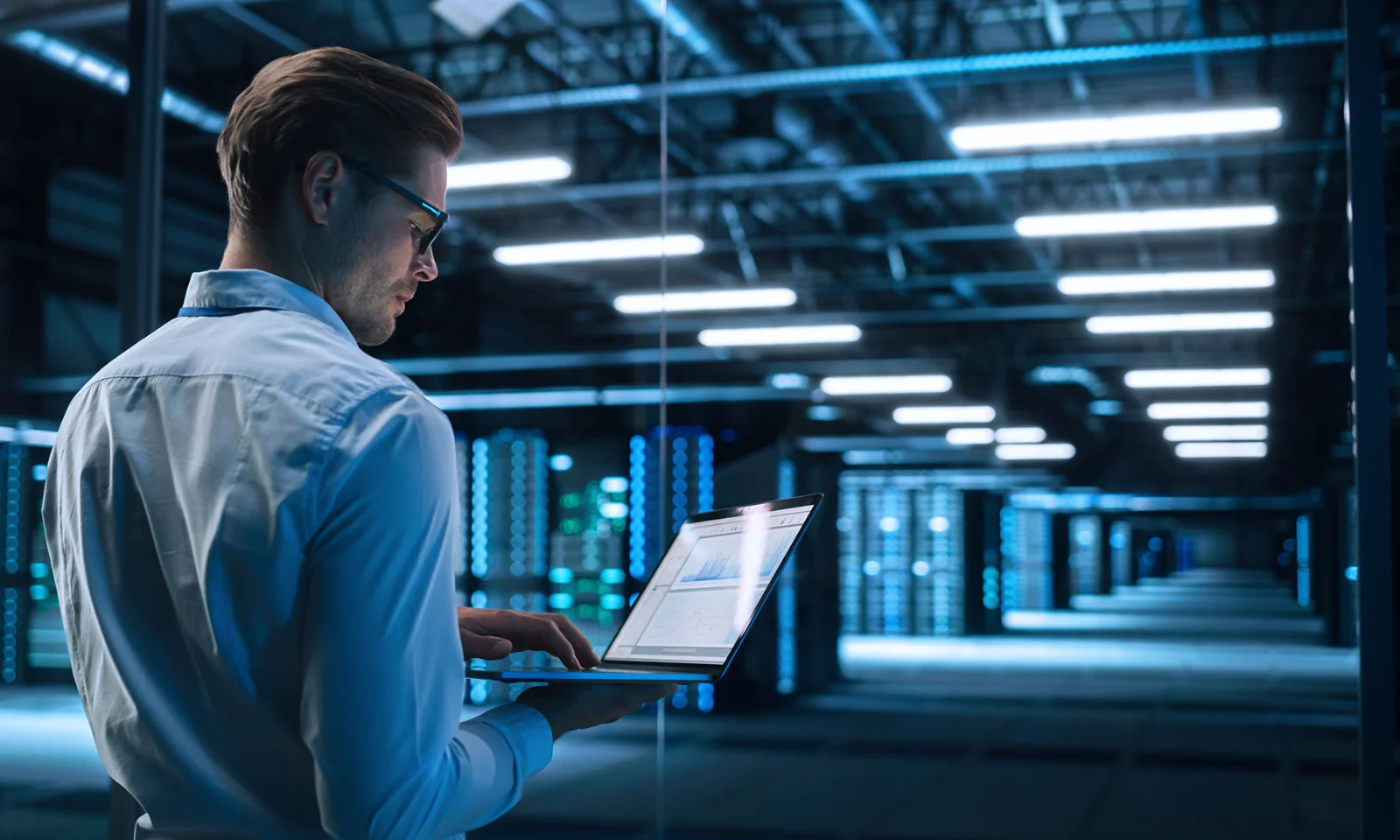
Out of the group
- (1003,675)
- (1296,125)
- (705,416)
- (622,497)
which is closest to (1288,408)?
(1296,125)

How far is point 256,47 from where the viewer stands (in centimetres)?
590

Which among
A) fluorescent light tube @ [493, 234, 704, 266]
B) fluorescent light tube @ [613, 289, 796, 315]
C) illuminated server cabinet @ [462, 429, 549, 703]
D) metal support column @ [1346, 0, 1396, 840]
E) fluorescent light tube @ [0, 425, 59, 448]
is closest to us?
metal support column @ [1346, 0, 1396, 840]

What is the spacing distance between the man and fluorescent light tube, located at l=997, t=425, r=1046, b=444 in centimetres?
431

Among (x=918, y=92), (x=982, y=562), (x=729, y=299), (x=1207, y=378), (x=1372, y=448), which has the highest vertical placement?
(x=918, y=92)

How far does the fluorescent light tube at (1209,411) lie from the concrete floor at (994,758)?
0.66 meters

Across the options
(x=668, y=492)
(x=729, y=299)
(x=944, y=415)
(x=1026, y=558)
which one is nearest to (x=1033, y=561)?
(x=1026, y=558)

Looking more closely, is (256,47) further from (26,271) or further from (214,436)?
(214,436)

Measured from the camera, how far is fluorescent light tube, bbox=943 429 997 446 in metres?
5.12

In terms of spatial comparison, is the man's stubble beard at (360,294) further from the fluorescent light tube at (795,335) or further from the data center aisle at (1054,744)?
the fluorescent light tube at (795,335)

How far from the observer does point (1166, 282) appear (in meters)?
4.83

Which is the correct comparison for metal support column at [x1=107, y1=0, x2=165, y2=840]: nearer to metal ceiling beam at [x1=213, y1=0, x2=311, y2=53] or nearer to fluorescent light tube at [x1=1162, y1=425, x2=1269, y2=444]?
metal ceiling beam at [x1=213, y1=0, x2=311, y2=53]

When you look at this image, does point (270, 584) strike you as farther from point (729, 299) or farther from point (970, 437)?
point (729, 299)

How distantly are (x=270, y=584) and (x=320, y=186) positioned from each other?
1.02 ft

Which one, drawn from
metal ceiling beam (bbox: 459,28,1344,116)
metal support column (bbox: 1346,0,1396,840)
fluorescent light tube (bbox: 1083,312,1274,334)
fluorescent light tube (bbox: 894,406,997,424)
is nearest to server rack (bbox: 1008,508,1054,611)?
fluorescent light tube (bbox: 894,406,997,424)
